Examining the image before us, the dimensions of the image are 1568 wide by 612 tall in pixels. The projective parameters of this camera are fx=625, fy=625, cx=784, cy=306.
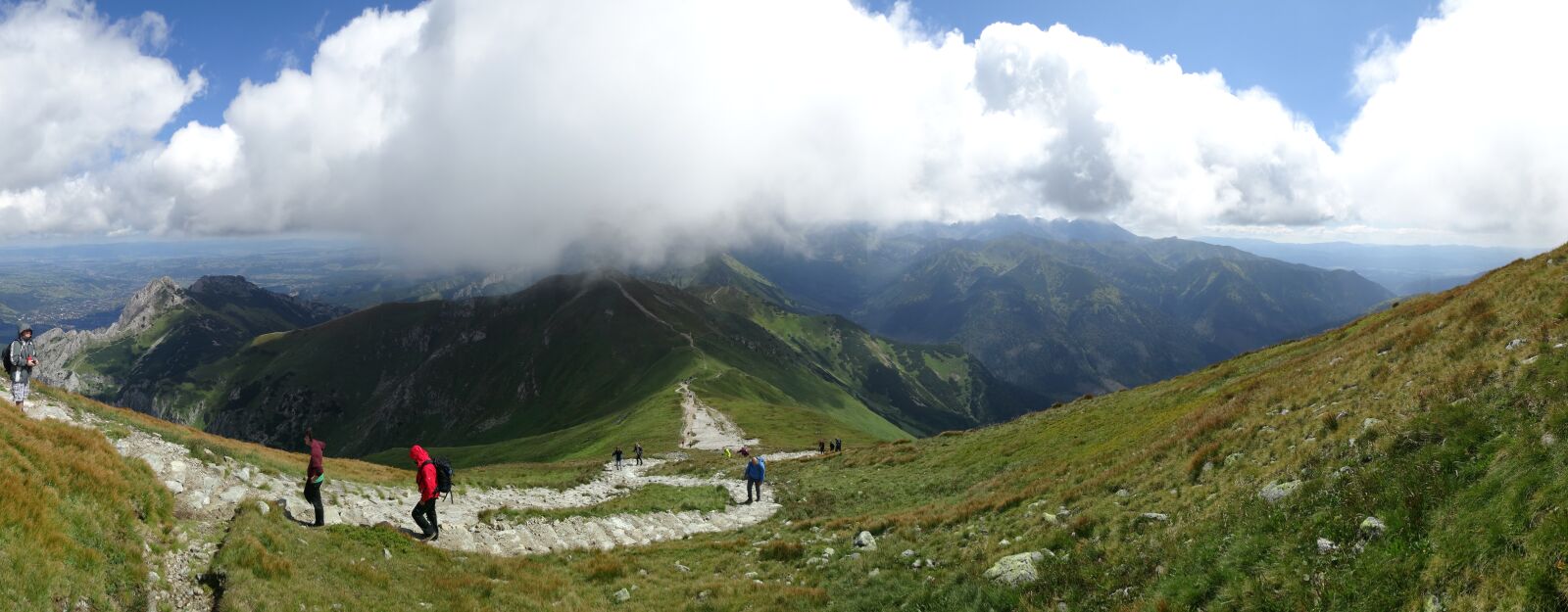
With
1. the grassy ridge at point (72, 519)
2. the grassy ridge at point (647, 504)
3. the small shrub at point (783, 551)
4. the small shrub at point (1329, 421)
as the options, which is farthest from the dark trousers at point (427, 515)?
the small shrub at point (1329, 421)

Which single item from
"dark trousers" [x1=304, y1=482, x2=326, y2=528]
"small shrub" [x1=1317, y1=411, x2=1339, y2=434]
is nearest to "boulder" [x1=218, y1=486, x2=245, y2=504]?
"dark trousers" [x1=304, y1=482, x2=326, y2=528]

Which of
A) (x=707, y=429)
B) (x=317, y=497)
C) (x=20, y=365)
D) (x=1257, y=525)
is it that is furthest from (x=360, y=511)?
(x=707, y=429)

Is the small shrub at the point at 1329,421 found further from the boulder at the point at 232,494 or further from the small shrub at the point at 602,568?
the boulder at the point at 232,494

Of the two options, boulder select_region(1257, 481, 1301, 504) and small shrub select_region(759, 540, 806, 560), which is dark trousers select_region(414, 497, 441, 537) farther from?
boulder select_region(1257, 481, 1301, 504)

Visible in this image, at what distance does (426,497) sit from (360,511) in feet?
13.4

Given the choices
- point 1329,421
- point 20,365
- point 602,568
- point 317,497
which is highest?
point 20,365

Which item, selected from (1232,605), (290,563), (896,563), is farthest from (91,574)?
(1232,605)

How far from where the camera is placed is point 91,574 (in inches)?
475

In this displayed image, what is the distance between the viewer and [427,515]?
78.8 ft

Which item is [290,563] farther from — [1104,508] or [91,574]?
Result: [1104,508]

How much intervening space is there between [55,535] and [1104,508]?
25086 mm

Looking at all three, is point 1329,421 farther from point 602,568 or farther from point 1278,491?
point 602,568

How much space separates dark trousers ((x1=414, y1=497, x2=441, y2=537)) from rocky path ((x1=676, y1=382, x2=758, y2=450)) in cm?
7023

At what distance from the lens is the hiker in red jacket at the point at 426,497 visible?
74.5 ft
